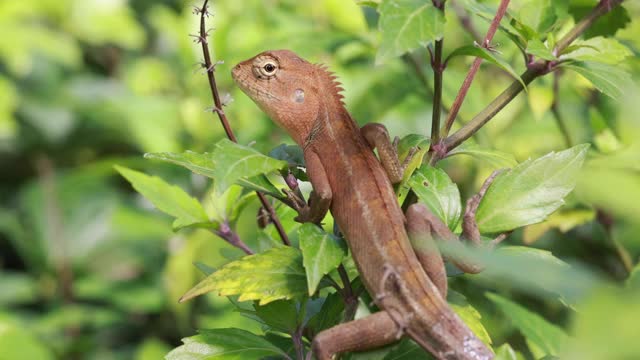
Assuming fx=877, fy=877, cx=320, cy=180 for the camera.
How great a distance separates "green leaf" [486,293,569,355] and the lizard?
0.79m

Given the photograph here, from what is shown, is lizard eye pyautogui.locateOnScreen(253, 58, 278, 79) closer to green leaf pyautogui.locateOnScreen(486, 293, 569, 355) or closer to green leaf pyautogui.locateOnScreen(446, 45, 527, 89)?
green leaf pyautogui.locateOnScreen(446, 45, 527, 89)

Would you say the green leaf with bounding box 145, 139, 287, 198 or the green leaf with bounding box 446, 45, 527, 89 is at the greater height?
the green leaf with bounding box 446, 45, 527, 89

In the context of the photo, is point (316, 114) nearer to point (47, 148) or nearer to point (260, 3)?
point (260, 3)

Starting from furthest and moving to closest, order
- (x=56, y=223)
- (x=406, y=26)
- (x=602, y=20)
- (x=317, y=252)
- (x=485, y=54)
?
(x=56, y=223) → (x=602, y=20) → (x=485, y=54) → (x=317, y=252) → (x=406, y=26)

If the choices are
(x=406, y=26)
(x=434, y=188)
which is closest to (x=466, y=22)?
(x=434, y=188)

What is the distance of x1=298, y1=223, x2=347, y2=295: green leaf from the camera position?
1884 mm

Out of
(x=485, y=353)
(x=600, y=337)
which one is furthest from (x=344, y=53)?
(x=600, y=337)

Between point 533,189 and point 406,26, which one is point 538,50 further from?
point 406,26

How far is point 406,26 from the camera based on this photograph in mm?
1837

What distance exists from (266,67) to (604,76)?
3.47 feet

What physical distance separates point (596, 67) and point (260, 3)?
184 inches

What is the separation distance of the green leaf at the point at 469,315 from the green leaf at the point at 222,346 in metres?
0.47

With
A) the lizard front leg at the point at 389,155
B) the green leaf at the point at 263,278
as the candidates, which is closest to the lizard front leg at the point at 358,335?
the green leaf at the point at 263,278

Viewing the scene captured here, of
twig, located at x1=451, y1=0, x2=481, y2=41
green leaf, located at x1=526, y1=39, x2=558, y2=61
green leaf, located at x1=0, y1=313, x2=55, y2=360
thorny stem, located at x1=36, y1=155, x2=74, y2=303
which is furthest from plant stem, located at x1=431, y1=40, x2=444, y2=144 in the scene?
thorny stem, located at x1=36, y1=155, x2=74, y2=303
